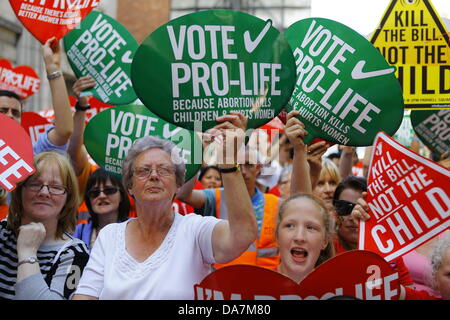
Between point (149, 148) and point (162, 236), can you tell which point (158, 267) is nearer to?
point (162, 236)

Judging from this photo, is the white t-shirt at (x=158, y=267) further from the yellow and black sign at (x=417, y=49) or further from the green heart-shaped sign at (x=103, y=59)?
the green heart-shaped sign at (x=103, y=59)

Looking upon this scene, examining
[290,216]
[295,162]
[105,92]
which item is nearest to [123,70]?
[105,92]

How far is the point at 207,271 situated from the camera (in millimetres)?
2268

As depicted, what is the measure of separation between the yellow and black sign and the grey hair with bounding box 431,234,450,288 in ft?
2.80

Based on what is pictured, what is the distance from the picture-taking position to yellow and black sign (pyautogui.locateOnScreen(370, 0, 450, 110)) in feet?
9.53

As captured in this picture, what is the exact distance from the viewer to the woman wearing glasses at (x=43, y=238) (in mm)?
2330

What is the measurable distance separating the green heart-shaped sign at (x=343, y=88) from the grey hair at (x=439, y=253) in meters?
0.54

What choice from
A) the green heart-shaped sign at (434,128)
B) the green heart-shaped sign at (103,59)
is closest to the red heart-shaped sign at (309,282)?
the green heart-shaped sign at (434,128)

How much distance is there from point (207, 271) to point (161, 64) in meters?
0.85

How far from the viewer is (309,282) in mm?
2066

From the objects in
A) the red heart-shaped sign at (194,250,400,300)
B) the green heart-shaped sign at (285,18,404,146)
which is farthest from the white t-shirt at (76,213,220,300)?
the green heart-shaped sign at (285,18,404,146)

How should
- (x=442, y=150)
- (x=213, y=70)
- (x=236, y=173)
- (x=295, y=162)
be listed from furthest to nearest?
(x=442, y=150) < (x=295, y=162) < (x=213, y=70) < (x=236, y=173)

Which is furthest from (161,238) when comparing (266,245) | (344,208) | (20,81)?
(20,81)
